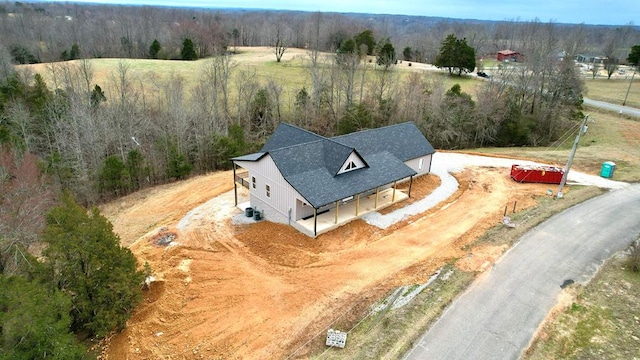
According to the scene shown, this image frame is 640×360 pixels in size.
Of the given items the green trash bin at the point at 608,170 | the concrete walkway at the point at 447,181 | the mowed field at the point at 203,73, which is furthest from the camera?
the mowed field at the point at 203,73

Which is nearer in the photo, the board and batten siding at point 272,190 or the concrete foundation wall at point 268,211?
the board and batten siding at point 272,190

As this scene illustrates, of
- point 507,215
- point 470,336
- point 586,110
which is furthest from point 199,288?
point 586,110

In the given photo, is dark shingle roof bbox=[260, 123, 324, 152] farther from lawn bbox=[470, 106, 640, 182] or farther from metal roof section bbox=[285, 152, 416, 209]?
lawn bbox=[470, 106, 640, 182]

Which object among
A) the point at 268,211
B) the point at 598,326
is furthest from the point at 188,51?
the point at 598,326

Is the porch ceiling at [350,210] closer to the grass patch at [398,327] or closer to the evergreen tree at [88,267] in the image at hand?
the grass patch at [398,327]

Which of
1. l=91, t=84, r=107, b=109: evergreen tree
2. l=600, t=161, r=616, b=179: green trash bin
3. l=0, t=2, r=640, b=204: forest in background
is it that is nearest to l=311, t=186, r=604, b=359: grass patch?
l=600, t=161, r=616, b=179: green trash bin

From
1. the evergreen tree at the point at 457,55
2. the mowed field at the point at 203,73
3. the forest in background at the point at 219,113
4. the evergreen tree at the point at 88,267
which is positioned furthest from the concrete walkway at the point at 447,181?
the evergreen tree at the point at 457,55
